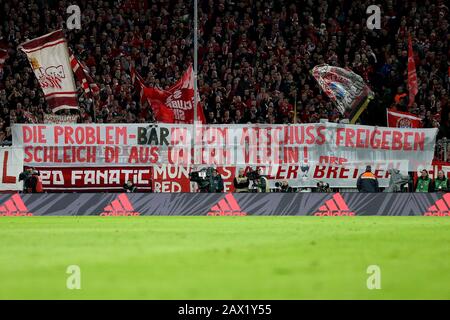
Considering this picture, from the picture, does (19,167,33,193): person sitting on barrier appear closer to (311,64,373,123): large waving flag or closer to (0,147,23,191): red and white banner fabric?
(0,147,23,191): red and white banner fabric

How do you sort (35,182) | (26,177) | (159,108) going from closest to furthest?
(26,177), (35,182), (159,108)

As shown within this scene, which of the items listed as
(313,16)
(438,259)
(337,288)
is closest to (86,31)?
(313,16)

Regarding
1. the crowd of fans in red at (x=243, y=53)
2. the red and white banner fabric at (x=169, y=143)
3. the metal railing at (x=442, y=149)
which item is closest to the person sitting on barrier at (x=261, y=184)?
the red and white banner fabric at (x=169, y=143)

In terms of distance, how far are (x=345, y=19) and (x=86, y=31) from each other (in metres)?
11.1

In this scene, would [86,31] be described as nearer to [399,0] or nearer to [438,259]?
[399,0]

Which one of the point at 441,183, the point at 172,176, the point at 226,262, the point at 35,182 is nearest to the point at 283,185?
the point at 172,176

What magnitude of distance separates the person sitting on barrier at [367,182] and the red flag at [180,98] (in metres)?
6.02

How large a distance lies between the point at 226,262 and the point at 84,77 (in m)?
23.6

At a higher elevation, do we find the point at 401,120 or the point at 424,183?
the point at 401,120

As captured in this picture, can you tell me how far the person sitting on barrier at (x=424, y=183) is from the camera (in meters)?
32.7

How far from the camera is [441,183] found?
3262cm

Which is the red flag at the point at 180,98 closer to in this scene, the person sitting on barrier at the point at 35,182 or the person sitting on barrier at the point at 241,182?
the person sitting on barrier at the point at 241,182

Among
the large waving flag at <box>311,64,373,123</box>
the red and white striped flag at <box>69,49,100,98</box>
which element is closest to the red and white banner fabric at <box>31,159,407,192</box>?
the large waving flag at <box>311,64,373,123</box>

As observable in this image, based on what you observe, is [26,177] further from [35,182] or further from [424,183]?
[424,183]
